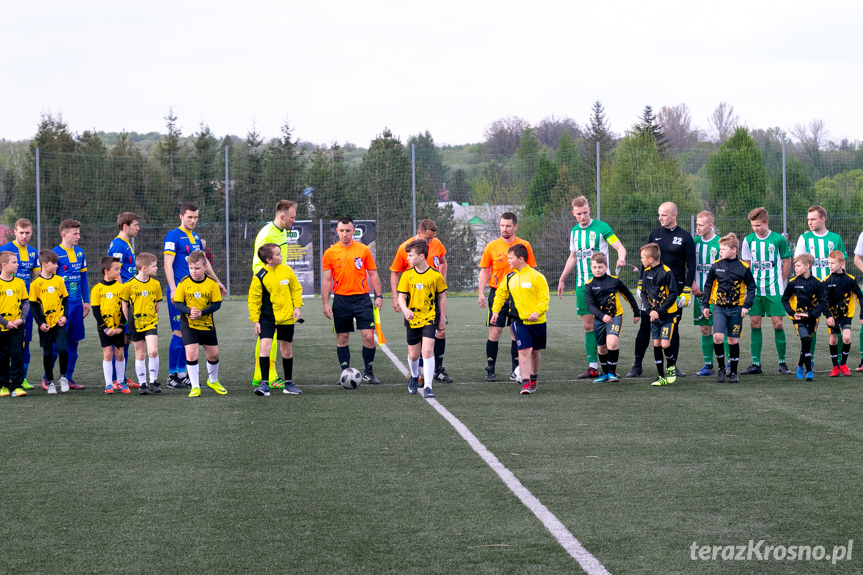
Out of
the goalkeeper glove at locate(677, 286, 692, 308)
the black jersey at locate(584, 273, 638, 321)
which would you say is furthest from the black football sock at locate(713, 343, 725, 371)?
the black jersey at locate(584, 273, 638, 321)

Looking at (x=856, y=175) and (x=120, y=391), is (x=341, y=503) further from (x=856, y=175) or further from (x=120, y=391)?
(x=856, y=175)

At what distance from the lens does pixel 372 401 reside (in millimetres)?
8609

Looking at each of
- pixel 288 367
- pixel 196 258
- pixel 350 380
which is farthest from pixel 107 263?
pixel 350 380

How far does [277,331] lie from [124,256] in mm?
2088

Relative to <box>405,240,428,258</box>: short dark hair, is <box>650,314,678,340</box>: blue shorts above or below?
below

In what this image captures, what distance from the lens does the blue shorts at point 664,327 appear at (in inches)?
376

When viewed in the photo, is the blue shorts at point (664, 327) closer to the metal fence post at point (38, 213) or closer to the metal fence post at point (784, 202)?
the metal fence post at point (784, 202)

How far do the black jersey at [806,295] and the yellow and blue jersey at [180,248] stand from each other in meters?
6.63

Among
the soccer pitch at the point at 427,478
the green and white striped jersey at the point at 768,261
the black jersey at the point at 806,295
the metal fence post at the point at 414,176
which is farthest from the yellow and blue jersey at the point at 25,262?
the metal fence post at the point at 414,176

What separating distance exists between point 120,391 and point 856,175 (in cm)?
3063

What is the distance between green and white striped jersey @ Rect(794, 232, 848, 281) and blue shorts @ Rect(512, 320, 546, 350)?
3659mm

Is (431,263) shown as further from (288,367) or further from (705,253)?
(705,253)

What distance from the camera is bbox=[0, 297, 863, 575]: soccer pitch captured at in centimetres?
406

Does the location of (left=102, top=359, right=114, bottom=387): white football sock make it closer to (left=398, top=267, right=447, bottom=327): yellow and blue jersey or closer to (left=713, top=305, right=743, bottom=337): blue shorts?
(left=398, top=267, right=447, bottom=327): yellow and blue jersey
